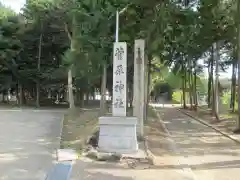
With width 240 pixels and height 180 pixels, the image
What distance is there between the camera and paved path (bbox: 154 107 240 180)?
9.54 m

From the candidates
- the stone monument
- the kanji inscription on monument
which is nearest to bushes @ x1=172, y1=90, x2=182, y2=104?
the kanji inscription on monument

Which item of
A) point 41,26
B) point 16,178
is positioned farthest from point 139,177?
point 41,26

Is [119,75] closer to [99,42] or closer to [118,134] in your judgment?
[118,134]

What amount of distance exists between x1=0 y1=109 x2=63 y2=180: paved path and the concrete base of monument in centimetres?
160

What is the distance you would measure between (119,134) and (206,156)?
2.83 meters

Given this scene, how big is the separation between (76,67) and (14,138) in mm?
6949

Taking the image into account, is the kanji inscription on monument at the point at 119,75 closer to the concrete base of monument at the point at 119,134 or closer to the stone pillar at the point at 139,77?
the concrete base of monument at the point at 119,134

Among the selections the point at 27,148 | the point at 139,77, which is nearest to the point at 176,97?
the point at 139,77

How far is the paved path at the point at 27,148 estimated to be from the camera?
885 centimetres

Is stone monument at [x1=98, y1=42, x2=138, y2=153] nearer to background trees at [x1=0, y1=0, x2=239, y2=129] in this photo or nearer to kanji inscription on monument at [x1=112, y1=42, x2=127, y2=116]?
kanji inscription on monument at [x1=112, y1=42, x2=127, y2=116]

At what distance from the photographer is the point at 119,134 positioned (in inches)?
451

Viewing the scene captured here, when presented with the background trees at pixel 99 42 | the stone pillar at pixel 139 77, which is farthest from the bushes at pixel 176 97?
the stone pillar at pixel 139 77

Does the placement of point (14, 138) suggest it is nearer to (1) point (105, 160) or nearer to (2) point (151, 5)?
(1) point (105, 160)

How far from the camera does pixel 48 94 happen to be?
40656 mm
